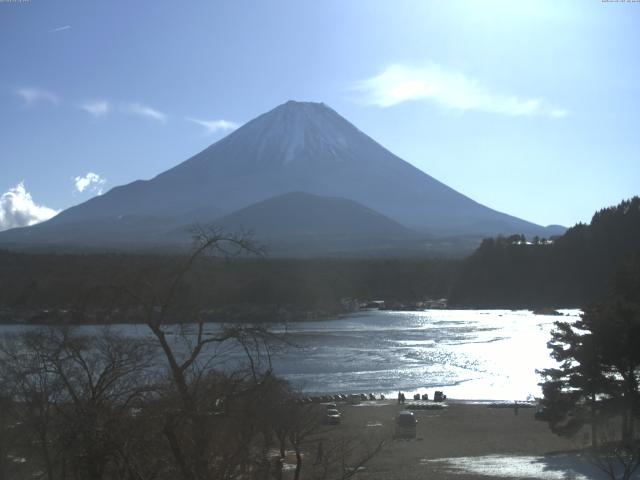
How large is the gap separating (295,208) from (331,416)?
93.0 metres

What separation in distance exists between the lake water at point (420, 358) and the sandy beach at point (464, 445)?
7.38 ft

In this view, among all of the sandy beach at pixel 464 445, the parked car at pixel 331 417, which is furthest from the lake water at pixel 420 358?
the sandy beach at pixel 464 445

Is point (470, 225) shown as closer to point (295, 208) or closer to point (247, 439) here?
point (295, 208)

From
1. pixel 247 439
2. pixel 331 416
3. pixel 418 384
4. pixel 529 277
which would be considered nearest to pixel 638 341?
pixel 331 416

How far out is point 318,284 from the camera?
5869 cm

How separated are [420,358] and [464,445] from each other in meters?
14.3

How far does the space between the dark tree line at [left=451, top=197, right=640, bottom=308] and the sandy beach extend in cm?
3560

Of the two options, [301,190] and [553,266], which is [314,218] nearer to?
[301,190]

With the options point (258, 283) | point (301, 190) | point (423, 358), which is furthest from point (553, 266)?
point (301, 190)

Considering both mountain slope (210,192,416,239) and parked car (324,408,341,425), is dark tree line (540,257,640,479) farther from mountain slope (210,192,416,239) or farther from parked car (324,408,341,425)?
mountain slope (210,192,416,239)

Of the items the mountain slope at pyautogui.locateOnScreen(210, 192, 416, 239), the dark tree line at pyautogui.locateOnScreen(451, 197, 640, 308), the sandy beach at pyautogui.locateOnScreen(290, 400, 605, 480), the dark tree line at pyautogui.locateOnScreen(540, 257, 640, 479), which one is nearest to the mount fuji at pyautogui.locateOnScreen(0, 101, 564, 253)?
the mountain slope at pyautogui.locateOnScreen(210, 192, 416, 239)

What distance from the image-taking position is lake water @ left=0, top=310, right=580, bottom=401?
21.1 meters

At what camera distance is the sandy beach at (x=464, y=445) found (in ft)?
35.5

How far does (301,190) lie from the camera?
12244 cm
